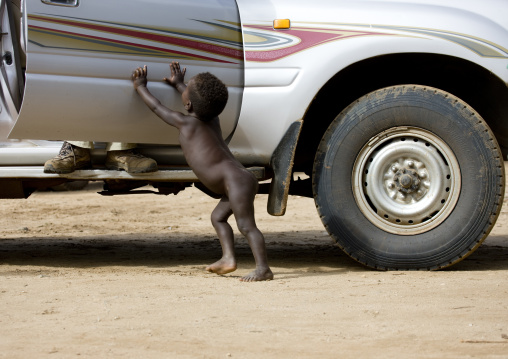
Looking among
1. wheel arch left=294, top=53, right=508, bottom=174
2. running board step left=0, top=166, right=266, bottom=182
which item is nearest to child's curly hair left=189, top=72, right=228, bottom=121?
running board step left=0, top=166, right=266, bottom=182

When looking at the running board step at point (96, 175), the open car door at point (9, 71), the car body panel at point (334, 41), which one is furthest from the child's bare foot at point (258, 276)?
the open car door at point (9, 71)

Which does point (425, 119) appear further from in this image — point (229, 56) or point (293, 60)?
point (229, 56)

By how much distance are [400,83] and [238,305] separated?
2.11 m

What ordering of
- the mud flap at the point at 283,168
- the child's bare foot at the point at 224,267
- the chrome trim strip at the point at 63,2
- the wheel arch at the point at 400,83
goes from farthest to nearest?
the wheel arch at the point at 400,83 < the mud flap at the point at 283,168 < the child's bare foot at the point at 224,267 < the chrome trim strip at the point at 63,2

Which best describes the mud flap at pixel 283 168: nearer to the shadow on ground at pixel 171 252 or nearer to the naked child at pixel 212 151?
the naked child at pixel 212 151

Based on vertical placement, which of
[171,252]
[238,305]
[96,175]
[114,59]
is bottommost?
[171,252]

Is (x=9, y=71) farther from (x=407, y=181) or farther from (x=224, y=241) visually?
(x=407, y=181)

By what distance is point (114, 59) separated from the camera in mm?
4430

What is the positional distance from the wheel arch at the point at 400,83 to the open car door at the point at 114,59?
2.24 feet

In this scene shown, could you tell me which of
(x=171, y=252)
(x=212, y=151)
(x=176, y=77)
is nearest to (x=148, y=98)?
(x=176, y=77)

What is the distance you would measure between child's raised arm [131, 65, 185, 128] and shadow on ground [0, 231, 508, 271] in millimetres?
1070

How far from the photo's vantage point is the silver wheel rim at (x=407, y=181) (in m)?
4.55

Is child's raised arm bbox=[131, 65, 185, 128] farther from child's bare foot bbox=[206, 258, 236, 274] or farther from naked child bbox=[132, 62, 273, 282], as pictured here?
child's bare foot bbox=[206, 258, 236, 274]


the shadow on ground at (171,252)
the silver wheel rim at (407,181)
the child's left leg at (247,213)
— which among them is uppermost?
the silver wheel rim at (407,181)
